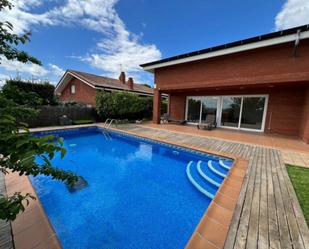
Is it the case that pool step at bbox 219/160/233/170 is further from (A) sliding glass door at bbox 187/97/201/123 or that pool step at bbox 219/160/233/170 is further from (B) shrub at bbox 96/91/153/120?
(B) shrub at bbox 96/91/153/120

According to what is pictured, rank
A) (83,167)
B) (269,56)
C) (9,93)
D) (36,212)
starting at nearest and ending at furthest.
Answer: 1. (9,93)
2. (36,212)
3. (83,167)
4. (269,56)

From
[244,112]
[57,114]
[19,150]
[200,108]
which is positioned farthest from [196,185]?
[57,114]

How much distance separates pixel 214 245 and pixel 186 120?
1177cm

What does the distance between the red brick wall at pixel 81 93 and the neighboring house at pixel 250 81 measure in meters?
7.63

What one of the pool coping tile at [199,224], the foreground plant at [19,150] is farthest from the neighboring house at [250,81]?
the foreground plant at [19,150]

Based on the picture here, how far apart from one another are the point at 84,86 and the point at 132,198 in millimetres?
16334

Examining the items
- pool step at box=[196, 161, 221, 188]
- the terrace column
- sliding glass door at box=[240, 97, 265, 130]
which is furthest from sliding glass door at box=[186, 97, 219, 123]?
pool step at box=[196, 161, 221, 188]

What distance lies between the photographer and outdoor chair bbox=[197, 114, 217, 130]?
10492 millimetres

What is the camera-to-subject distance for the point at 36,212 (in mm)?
2543

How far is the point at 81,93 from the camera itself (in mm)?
17531

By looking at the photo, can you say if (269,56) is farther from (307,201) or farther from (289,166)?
(307,201)

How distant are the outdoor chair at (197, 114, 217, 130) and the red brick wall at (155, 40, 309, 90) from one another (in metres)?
2.72

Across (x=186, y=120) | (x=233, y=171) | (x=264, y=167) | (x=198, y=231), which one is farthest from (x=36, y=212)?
(x=186, y=120)

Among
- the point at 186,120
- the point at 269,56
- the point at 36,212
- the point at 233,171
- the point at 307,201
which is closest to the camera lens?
the point at 36,212
